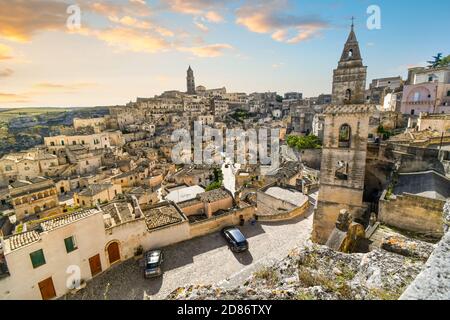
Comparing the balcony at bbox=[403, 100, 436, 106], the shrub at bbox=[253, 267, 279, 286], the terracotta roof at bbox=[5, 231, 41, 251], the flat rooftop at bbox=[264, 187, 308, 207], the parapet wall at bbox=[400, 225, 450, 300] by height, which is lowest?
the flat rooftop at bbox=[264, 187, 308, 207]

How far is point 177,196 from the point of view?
2431 cm

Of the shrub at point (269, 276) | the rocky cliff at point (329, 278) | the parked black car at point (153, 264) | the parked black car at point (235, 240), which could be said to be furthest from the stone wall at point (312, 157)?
the shrub at point (269, 276)

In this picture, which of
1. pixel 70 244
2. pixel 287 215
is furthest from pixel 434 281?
pixel 287 215

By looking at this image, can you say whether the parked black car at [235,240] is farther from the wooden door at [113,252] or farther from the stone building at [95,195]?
the stone building at [95,195]

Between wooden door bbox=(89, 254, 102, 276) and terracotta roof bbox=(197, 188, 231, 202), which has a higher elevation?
terracotta roof bbox=(197, 188, 231, 202)

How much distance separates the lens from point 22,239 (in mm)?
9781

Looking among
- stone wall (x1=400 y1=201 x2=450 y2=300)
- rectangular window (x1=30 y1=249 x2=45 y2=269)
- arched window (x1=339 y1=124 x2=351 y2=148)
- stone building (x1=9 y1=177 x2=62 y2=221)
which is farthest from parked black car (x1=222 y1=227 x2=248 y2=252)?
stone building (x1=9 y1=177 x2=62 y2=221)

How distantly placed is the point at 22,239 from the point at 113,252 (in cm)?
399

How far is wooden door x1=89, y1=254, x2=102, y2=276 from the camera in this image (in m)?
11.2

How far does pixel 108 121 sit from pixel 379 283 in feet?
239

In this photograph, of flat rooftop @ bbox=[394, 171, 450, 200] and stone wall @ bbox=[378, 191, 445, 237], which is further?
flat rooftop @ bbox=[394, 171, 450, 200]

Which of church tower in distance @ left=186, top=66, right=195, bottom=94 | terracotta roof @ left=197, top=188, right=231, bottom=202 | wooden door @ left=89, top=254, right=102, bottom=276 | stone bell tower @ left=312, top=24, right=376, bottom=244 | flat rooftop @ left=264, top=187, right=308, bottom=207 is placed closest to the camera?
wooden door @ left=89, top=254, right=102, bottom=276

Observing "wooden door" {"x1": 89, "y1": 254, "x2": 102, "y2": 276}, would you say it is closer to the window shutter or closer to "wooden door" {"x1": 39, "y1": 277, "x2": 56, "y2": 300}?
the window shutter

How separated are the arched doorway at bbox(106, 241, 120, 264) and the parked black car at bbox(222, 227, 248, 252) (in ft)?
20.6
